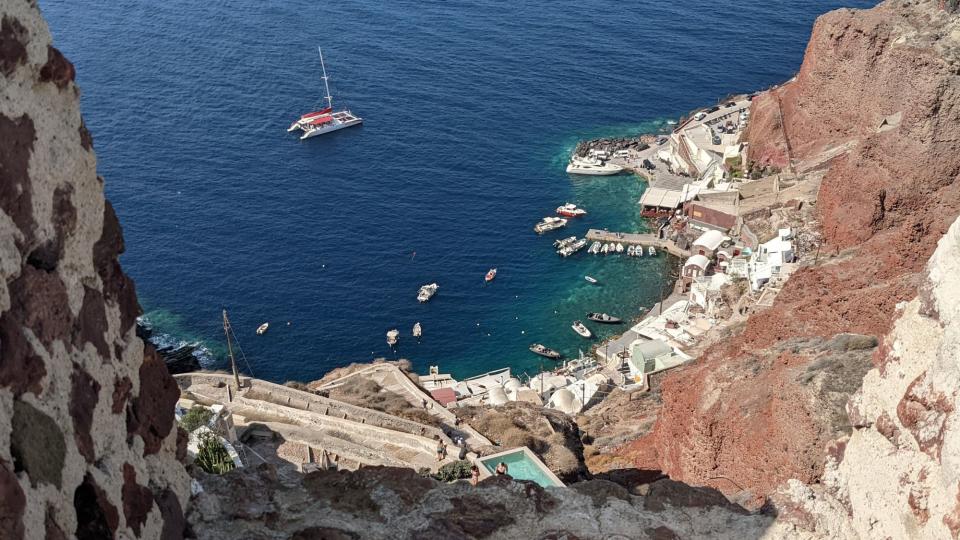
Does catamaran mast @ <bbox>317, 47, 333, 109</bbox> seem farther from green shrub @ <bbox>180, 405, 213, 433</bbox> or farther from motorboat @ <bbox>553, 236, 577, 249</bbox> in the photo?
green shrub @ <bbox>180, 405, 213, 433</bbox>

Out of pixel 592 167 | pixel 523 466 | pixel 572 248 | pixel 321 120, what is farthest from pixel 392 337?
pixel 523 466

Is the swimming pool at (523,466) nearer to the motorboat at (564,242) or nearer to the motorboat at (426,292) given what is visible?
the motorboat at (426,292)

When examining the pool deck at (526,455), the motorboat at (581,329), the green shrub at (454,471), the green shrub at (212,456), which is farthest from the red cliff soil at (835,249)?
the motorboat at (581,329)

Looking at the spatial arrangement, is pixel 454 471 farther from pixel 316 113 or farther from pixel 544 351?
pixel 316 113

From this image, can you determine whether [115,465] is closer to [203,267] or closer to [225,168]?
[203,267]

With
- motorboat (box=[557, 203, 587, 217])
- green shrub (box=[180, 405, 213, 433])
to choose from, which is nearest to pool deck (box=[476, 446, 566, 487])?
green shrub (box=[180, 405, 213, 433])
